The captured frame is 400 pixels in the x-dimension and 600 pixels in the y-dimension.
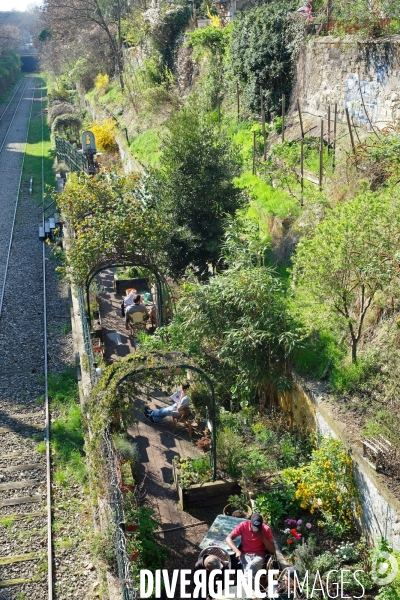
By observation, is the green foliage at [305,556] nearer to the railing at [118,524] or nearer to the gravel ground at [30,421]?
the railing at [118,524]

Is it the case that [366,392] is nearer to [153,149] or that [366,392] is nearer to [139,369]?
[139,369]

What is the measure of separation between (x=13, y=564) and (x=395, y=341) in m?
5.85

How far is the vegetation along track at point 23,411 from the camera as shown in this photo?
843cm

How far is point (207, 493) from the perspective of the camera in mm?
8453

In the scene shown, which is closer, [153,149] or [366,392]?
[366,392]

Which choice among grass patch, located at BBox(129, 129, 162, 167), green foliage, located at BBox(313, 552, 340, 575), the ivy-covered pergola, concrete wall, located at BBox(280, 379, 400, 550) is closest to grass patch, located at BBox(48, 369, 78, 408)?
the ivy-covered pergola

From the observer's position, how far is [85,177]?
546 inches

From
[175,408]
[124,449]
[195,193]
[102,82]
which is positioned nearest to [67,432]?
[175,408]

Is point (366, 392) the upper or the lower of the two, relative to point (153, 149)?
lower

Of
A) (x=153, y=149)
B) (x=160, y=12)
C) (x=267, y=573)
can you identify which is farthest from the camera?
(x=160, y=12)

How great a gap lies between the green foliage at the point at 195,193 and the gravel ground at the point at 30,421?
3.85m

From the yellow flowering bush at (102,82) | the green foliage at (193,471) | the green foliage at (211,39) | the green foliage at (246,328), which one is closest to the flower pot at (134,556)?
the green foliage at (193,471)

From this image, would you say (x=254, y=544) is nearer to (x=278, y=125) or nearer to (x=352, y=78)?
(x=352, y=78)

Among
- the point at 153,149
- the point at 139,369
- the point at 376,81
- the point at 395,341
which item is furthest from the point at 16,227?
the point at 395,341
